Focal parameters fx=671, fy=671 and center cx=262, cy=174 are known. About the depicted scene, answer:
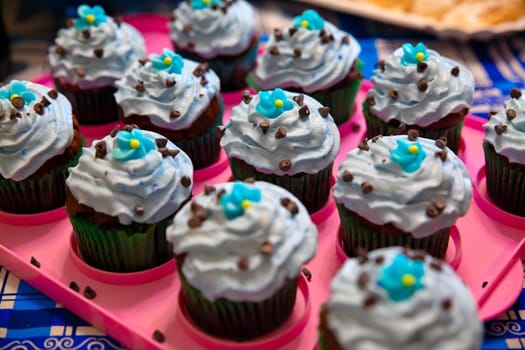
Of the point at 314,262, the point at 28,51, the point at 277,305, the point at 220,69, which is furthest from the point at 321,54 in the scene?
the point at 28,51

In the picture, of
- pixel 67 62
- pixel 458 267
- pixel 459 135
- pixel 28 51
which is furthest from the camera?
pixel 28 51

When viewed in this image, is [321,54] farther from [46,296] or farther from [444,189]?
[46,296]

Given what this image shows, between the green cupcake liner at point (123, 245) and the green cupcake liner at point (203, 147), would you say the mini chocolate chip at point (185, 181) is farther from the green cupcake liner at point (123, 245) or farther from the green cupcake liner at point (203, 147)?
the green cupcake liner at point (203, 147)

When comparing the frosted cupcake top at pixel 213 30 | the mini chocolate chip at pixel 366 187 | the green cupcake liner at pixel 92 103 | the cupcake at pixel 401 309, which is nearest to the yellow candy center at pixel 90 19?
the green cupcake liner at pixel 92 103

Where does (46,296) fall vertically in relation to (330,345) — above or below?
below

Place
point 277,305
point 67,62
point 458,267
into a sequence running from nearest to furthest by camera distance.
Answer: point 277,305
point 458,267
point 67,62

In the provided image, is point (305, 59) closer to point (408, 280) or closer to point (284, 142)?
point (284, 142)
